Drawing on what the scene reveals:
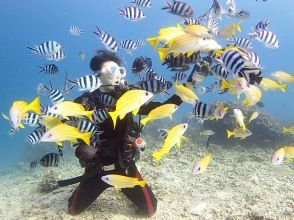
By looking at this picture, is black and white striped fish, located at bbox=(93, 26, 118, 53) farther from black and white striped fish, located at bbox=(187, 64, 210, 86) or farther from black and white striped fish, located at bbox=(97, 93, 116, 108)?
black and white striped fish, located at bbox=(187, 64, 210, 86)

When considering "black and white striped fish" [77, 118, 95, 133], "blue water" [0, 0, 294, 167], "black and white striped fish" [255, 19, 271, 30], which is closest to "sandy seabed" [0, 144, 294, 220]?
"black and white striped fish" [77, 118, 95, 133]

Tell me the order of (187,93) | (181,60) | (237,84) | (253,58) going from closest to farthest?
(253,58)
(237,84)
(181,60)
(187,93)

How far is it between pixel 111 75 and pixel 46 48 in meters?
2.74

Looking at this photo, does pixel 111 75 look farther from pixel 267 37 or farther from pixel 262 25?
pixel 262 25

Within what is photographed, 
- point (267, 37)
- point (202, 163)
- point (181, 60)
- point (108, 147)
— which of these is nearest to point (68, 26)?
point (267, 37)

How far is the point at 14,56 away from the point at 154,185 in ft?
597

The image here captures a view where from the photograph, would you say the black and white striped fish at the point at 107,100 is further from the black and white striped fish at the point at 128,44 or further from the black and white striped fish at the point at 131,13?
the black and white striped fish at the point at 131,13

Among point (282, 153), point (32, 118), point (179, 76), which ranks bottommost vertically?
point (282, 153)

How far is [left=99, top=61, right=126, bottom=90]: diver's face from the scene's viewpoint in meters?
4.56

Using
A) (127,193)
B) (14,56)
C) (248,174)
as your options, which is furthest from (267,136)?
(14,56)

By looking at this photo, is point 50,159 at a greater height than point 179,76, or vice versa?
point 179,76

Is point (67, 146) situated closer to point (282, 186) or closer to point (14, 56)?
point (282, 186)

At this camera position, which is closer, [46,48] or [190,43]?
[190,43]

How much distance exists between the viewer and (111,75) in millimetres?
4641
